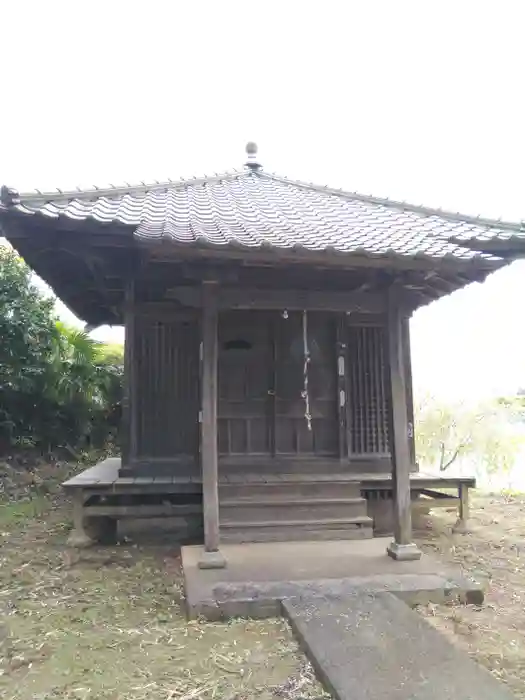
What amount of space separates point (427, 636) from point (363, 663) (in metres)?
0.57

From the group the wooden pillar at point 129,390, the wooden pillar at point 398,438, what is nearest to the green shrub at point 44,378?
the wooden pillar at point 129,390

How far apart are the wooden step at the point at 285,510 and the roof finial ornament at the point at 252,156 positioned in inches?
217

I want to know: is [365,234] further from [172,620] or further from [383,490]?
[172,620]

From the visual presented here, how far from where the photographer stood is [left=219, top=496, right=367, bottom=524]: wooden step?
5.84m

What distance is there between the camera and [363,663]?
319 centimetres

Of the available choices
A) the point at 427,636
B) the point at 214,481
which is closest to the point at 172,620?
the point at 214,481

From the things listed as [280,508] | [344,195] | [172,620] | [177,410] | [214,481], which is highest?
[344,195]

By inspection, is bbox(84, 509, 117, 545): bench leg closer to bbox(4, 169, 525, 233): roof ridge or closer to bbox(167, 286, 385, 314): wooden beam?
bbox(167, 286, 385, 314): wooden beam

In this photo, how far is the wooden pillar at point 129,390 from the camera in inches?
259

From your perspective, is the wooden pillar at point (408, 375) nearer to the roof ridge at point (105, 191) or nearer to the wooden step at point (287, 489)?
the wooden step at point (287, 489)

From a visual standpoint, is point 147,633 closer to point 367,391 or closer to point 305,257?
point 305,257

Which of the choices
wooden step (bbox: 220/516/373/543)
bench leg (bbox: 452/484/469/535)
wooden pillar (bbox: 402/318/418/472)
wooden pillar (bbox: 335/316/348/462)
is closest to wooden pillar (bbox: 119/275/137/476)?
wooden step (bbox: 220/516/373/543)

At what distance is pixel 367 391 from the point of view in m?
7.11

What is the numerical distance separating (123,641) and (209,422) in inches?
73.0
